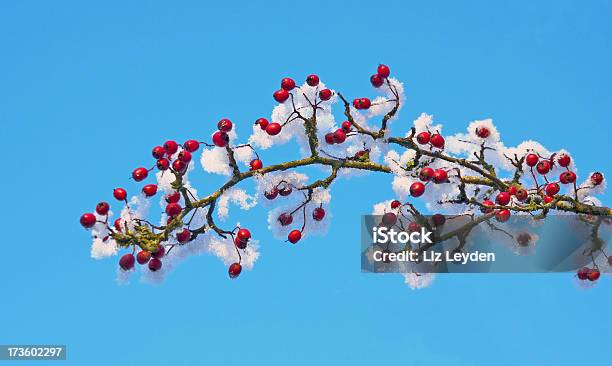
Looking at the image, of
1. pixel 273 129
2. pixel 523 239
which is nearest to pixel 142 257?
pixel 273 129

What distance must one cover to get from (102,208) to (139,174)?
361 mm

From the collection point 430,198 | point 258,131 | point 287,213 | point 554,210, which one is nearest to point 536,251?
point 554,210

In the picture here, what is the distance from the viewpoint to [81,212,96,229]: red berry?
5.25 metres

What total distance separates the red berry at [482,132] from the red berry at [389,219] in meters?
0.88

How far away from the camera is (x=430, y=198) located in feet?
18.7

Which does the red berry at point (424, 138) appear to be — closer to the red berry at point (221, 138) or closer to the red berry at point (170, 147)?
the red berry at point (221, 138)

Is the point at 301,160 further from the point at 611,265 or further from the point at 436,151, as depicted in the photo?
the point at 611,265

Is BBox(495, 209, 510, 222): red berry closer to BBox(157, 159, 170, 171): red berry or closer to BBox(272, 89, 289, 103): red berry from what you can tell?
BBox(272, 89, 289, 103): red berry

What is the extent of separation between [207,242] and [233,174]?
0.52 meters

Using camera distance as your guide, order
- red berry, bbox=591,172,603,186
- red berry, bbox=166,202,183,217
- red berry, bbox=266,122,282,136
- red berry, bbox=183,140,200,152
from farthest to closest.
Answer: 1. red berry, bbox=591,172,603,186
2. red berry, bbox=266,122,282,136
3. red berry, bbox=183,140,200,152
4. red berry, bbox=166,202,183,217

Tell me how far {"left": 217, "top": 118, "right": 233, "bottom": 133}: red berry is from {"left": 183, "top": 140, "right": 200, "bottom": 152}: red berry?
0.20 metres

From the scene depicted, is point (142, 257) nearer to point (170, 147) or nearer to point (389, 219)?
point (170, 147)

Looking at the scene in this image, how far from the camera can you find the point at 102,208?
17.3 ft


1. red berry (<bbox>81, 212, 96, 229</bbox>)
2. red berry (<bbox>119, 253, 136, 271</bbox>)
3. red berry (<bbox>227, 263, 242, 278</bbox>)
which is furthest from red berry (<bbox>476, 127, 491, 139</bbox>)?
red berry (<bbox>81, 212, 96, 229</bbox>)
